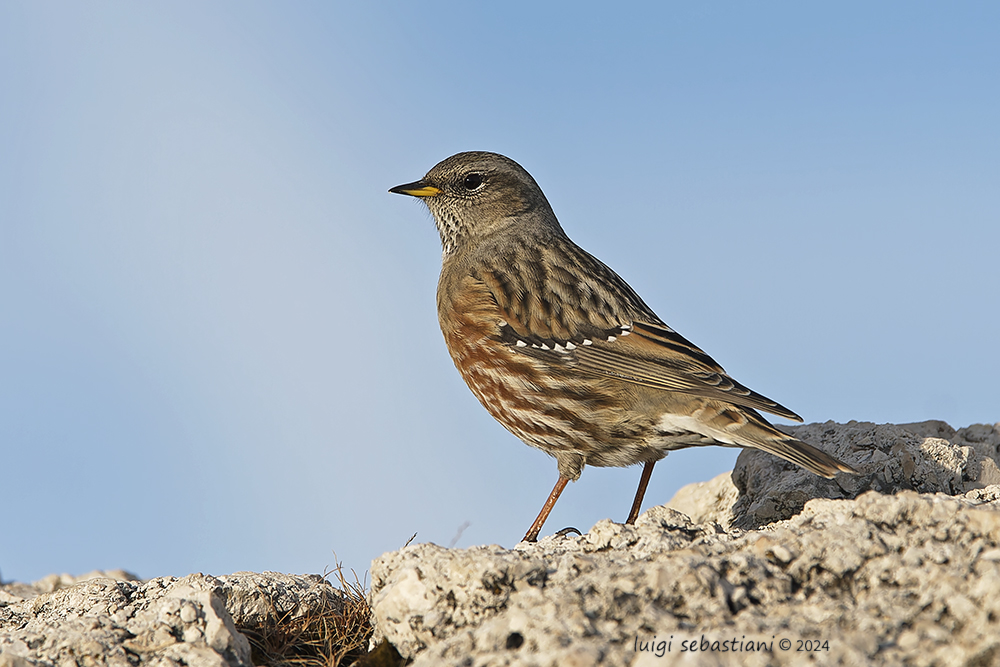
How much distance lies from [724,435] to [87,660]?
418 cm

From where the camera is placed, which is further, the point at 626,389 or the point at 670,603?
the point at 626,389

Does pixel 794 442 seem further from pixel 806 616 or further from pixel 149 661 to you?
pixel 149 661

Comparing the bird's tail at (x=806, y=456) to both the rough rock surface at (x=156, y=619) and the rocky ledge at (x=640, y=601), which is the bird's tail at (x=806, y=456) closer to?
the rocky ledge at (x=640, y=601)

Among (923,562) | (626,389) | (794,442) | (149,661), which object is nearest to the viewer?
(923,562)

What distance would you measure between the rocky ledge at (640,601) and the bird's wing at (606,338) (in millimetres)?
1475

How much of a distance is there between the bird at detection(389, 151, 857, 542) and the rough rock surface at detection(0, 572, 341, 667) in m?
2.10

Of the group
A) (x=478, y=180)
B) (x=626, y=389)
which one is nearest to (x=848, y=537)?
(x=626, y=389)

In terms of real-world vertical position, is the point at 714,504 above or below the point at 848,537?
above

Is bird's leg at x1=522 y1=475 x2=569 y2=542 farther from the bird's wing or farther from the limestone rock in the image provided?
the limestone rock

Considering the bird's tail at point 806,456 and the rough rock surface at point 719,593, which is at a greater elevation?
the bird's tail at point 806,456

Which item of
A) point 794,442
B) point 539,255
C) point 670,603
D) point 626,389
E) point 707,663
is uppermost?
point 539,255

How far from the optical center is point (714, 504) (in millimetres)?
7941

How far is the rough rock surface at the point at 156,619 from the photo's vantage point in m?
4.31

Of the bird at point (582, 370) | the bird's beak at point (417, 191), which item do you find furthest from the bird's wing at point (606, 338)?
the bird's beak at point (417, 191)
